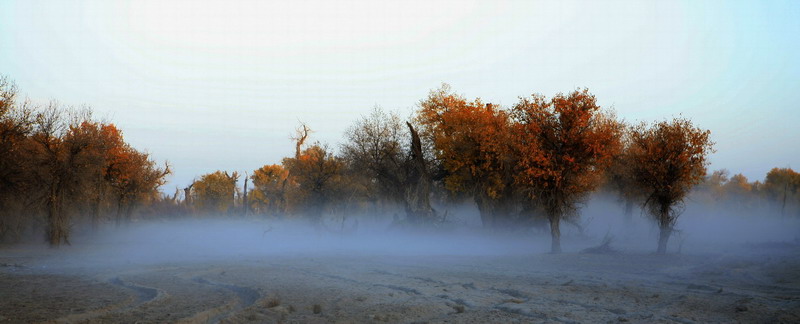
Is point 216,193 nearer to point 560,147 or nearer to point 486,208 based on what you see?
point 486,208

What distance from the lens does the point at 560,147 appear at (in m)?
29.3

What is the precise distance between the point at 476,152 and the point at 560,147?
11.9 meters

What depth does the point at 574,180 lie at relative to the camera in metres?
29.6

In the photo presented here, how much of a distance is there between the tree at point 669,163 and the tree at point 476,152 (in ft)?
35.7

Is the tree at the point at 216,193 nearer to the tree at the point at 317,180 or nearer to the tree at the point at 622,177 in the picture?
the tree at the point at 317,180

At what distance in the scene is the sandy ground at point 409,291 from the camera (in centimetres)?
1190

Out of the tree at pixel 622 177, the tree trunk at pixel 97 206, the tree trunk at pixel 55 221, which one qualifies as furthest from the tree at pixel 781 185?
the tree trunk at pixel 55 221

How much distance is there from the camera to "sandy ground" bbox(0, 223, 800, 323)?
1190 cm

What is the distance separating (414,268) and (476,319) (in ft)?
38.9

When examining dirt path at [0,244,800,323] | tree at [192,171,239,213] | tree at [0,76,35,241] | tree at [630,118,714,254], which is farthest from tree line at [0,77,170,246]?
tree at [192,171,239,213]

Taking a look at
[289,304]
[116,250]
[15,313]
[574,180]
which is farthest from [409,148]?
[15,313]

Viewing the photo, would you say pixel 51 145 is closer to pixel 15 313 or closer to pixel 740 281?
pixel 15 313

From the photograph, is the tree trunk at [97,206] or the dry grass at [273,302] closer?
the dry grass at [273,302]

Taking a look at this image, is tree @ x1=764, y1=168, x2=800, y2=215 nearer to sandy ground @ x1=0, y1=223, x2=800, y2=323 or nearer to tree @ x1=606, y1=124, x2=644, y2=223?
tree @ x1=606, y1=124, x2=644, y2=223
